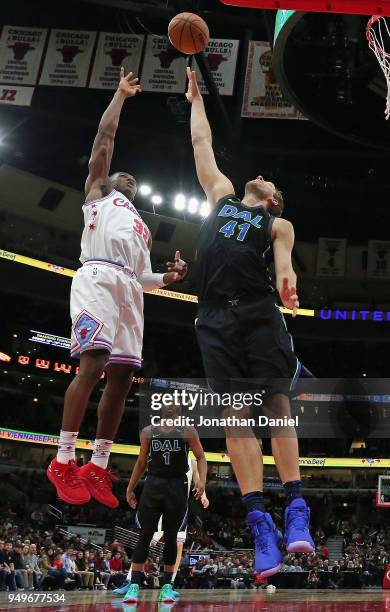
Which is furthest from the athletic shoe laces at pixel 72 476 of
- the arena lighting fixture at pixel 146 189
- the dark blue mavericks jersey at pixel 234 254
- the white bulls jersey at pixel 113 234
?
the arena lighting fixture at pixel 146 189

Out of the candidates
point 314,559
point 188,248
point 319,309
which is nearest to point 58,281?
point 188,248

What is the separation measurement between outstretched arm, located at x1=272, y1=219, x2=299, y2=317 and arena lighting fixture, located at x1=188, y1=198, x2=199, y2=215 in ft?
66.0

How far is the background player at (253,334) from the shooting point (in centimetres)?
389

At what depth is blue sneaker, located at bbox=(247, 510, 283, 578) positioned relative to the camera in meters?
3.71

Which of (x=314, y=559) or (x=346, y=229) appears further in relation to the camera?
(x=346, y=229)

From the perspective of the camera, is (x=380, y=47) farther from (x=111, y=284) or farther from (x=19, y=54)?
(x=19, y=54)

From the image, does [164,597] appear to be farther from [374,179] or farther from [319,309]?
[319,309]

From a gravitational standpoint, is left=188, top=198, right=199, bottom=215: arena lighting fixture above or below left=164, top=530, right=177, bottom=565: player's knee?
above

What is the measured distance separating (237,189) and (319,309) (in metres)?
7.08

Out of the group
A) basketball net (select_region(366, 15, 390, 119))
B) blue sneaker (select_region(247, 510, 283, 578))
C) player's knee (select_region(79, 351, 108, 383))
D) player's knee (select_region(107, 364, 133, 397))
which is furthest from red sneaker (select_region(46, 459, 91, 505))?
basketball net (select_region(366, 15, 390, 119))

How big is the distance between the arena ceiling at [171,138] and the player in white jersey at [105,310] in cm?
878

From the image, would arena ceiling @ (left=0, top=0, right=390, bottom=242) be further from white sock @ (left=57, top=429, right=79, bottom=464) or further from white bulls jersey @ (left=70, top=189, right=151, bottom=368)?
white sock @ (left=57, top=429, right=79, bottom=464)

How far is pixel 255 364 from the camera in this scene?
416cm

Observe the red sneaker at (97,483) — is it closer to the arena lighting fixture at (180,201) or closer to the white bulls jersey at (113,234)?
the white bulls jersey at (113,234)
